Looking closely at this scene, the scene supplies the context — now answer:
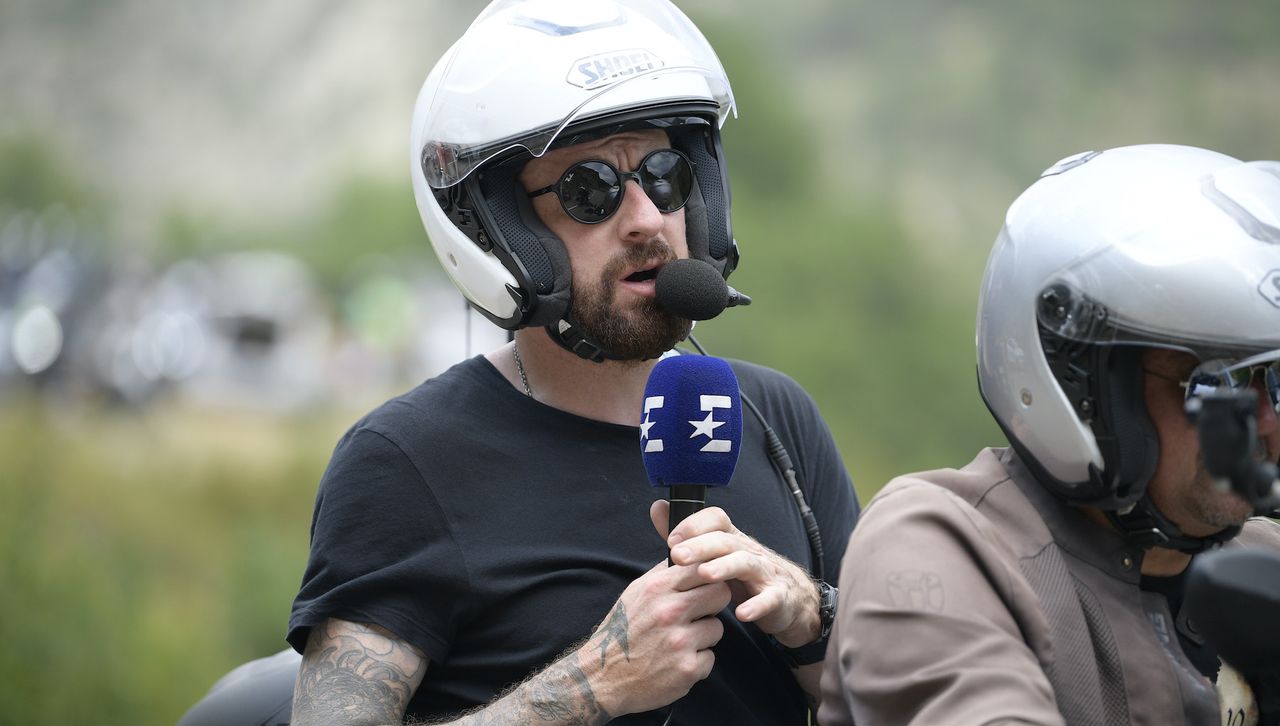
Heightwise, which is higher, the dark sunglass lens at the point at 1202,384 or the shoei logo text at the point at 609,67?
the shoei logo text at the point at 609,67

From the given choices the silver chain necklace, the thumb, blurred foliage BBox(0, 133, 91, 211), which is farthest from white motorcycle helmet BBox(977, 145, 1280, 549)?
blurred foliage BBox(0, 133, 91, 211)

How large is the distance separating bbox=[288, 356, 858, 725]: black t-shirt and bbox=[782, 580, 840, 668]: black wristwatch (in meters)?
0.09

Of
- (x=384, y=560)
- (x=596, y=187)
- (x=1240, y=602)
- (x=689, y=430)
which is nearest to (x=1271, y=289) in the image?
(x=1240, y=602)

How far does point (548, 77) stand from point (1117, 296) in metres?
1.25

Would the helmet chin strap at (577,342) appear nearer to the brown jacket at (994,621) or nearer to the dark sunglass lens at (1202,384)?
the brown jacket at (994,621)

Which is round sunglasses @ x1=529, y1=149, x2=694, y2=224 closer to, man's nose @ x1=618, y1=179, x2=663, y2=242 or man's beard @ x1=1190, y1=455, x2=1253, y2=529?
man's nose @ x1=618, y1=179, x2=663, y2=242

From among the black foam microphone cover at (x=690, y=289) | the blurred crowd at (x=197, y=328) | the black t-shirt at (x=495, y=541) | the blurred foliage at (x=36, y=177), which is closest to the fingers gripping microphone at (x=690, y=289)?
the black foam microphone cover at (x=690, y=289)

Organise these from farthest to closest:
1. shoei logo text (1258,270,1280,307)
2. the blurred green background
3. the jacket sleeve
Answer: the blurred green background → shoei logo text (1258,270,1280,307) → the jacket sleeve

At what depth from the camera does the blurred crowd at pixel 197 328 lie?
19.0 meters

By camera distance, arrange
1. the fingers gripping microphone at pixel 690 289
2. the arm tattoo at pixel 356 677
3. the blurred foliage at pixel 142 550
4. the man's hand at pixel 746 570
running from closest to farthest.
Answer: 1. the man's hand at pixel 746 570
2. the arm tattoo at pixel 356 677
3. the fingers gripping microphone at pixel 690 289
4. the blurred foliage at pixel 142 550

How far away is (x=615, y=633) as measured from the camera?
93.3 inches

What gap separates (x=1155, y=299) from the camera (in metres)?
1.88

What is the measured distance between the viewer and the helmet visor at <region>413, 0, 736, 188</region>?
2.70m

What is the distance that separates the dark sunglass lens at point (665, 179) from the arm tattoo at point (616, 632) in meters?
0.84
